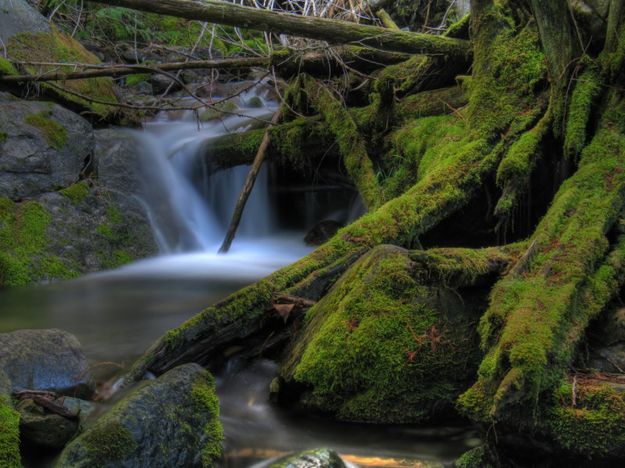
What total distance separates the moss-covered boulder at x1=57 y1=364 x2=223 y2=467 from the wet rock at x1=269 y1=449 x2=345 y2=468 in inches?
15.3

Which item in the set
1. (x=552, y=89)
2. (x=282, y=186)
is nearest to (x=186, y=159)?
(x=282, y=186)

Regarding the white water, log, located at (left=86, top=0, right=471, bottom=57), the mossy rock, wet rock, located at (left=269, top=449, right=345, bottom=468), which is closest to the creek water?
the white water

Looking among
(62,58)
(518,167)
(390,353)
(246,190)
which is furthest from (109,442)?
(62,58)

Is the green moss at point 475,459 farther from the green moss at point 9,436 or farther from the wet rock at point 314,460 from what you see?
the green moss at point 9,436

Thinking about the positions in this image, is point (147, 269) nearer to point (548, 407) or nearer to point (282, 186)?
point (282, 186)

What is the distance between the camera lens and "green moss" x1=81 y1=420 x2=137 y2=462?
255 centimetres

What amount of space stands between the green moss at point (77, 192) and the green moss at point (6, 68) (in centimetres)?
172

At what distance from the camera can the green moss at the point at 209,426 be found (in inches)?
118

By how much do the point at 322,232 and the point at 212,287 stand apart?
8.23ft

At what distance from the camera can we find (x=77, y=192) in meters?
7.83

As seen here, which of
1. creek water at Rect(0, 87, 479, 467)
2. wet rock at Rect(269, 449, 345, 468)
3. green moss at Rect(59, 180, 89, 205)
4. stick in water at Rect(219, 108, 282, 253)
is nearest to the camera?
wet rock at Rect(269, 449, 345, 468)

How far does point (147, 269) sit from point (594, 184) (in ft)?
17.3

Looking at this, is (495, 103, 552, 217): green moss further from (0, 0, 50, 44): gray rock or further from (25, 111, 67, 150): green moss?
(0, 0, 50, 44): gray rock

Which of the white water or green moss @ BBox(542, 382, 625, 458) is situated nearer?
green moss @ BBox(542, 382, 625, 458)
